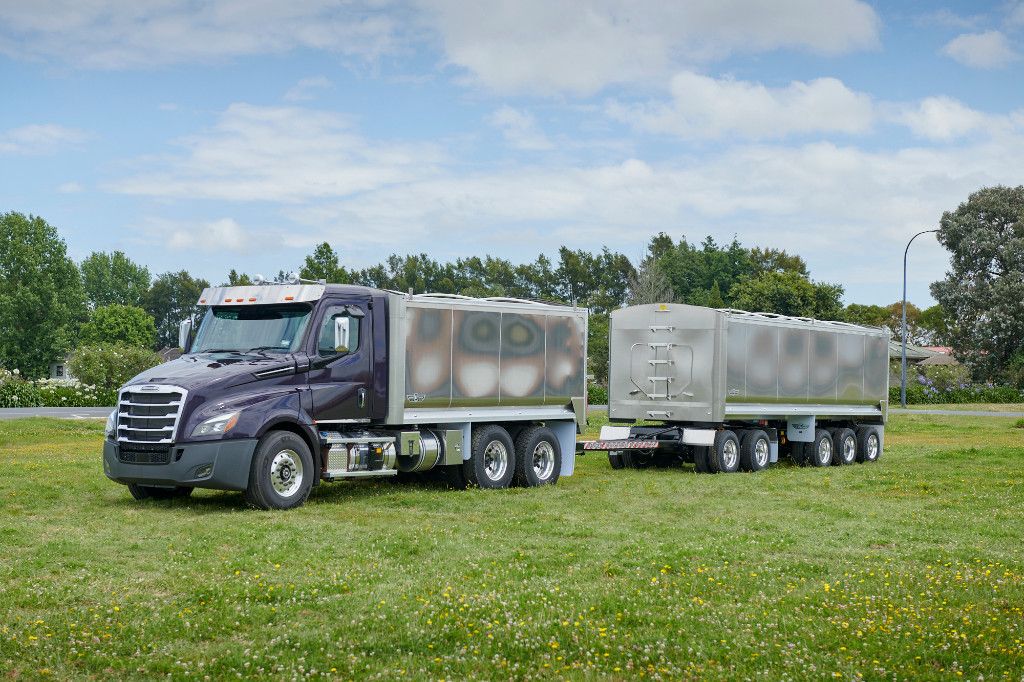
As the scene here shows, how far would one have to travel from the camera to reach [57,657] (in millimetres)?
8000

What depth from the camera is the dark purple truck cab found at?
15234mm

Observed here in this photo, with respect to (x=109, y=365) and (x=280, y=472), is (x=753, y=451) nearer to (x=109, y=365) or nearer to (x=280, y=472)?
(x=280, y=472)

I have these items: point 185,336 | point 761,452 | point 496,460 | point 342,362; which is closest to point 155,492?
point 185,336

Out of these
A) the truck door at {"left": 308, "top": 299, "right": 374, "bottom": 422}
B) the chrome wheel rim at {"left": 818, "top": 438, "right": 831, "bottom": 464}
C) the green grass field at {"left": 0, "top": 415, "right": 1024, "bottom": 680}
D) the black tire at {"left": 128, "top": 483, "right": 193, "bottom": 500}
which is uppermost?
the truck door at {"left": 308, "top": 299, "right": 374, "bottom": 422}

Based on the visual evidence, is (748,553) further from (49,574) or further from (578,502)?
(49,574)

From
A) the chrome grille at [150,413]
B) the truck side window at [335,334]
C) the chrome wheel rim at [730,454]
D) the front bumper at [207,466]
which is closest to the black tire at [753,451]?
the chrome wheel rim at [730,454]

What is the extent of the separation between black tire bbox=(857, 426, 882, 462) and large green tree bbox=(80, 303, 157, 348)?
94370 mm

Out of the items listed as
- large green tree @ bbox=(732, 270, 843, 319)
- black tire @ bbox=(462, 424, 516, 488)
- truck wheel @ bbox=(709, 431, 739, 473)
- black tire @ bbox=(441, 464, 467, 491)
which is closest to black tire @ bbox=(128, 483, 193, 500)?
black tire @ bbox=(441, 464, 467, 491)

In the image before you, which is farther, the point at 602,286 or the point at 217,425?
the point at 602,286

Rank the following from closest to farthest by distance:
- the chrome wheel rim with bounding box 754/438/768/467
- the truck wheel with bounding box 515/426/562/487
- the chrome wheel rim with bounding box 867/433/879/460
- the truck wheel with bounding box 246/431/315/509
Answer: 1. the truck wheel with bounding box 246/431/315/509
2. the truck wheel with bounding box 515/426/562/487
3. the chrome wheel rim with bounding box 754/438/768/467
4. the chrome wheel rim with bounding box 867/433/879/460

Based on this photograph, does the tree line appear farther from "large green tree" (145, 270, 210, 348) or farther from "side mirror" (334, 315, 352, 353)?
"side mirror" (334, 315, 352, 353)

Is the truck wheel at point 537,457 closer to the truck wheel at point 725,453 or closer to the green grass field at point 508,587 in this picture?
the green grass field at point 508,587

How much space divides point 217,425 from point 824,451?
1651cm

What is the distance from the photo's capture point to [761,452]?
24.9m
